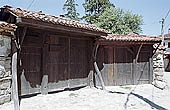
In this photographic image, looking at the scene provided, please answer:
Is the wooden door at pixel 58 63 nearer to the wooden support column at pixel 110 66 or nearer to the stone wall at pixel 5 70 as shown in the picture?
the stone wall at pixel 5 70

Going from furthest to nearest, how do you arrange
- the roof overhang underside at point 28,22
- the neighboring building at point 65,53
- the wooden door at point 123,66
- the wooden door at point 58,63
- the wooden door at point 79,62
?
the wooden door at point 123,66 → the wooden door at point 79,62 → the wooden door at point 58,63 → the neighboring building at point 65,53 → the roof overhang underside at point 28,22

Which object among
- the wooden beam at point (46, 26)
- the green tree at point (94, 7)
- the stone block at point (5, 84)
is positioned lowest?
the stone block at point (5, 84)

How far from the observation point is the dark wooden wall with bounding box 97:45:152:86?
8.13 m

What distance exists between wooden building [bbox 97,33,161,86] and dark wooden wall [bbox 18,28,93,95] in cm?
99

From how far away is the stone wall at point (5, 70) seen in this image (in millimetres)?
4633

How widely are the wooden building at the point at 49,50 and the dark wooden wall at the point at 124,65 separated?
96 centimetres

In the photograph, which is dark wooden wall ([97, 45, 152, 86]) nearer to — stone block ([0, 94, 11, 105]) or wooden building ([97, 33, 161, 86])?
wooden building ([97, 33, 161, 86])

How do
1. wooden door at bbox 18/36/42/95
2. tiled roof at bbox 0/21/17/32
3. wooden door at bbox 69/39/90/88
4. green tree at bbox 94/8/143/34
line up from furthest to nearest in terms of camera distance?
green tree at bbox 94/8/143/34, wooden door at bbox 69/39/90/88, wooden door at bbox 18/36/42/95, tiled roof at bbox 0/21/17/32

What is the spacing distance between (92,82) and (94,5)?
1589cm

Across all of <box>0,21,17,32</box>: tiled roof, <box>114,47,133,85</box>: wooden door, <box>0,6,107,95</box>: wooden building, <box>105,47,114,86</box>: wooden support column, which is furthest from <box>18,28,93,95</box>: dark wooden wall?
<box>114,47,133,85</box>: wooden door

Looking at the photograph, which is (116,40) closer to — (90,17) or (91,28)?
(91,28)

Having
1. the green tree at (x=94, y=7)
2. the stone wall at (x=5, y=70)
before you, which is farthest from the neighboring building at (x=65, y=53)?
the green tree at (x=94, y=7)

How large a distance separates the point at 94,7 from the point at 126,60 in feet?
48.8

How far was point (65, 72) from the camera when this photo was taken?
679 cm
